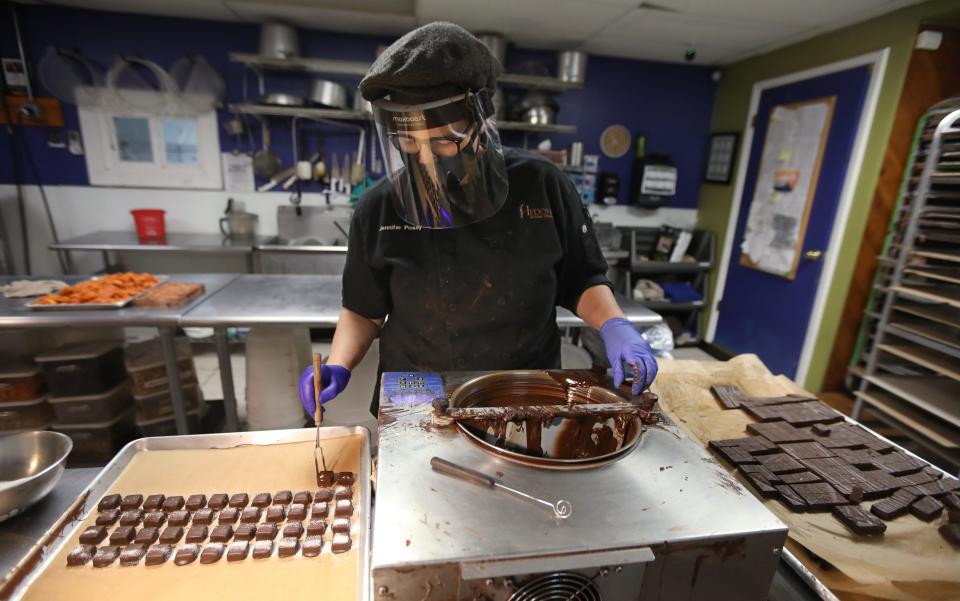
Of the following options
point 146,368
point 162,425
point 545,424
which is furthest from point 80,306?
point 545,424

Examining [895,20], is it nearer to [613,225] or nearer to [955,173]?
[955,173]

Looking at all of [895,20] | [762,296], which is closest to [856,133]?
[895,20]

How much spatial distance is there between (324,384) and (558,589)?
2.54 ft

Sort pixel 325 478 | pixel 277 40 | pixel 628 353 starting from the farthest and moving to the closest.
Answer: pixel 277 40, pixel 628 353, pixel 325 478

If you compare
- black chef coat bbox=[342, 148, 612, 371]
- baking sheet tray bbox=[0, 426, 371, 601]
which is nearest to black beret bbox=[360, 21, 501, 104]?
black chef coat bbox=[342, 148, 612, 371]

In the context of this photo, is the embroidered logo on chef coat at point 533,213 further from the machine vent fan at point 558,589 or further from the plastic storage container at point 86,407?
the plastic storage container at point 86,407

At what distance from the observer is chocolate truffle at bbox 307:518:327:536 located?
3.12 ft

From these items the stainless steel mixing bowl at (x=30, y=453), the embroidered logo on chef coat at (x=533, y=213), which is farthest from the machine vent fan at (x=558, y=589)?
the stainless steel mixing bowl at (x=30, y=453)

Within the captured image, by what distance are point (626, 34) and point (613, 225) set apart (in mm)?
1764

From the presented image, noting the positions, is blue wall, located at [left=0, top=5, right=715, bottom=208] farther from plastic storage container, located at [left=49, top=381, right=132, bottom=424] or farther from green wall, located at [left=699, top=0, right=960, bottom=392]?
plastic storage container, located at [left=49, top=381, right=132, bottom=424]

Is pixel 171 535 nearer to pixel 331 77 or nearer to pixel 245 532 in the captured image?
pixel 245 532

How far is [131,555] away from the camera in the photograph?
0.88 metres

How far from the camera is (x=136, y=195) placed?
4.38 meters

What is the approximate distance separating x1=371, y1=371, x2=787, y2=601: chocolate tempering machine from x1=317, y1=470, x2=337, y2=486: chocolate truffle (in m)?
0.28
